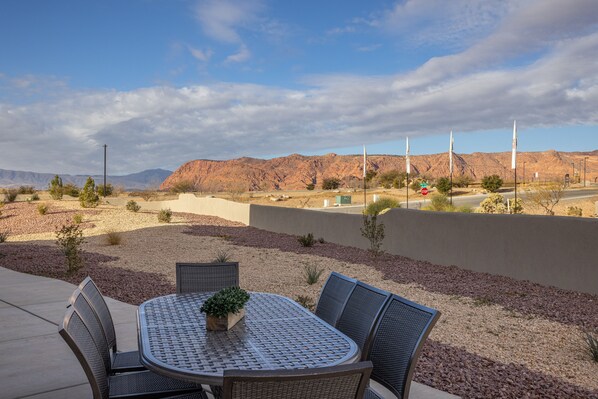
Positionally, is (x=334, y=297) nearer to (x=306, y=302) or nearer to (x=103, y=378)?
(x=103, y=378)

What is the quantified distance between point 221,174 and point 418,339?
137 meters

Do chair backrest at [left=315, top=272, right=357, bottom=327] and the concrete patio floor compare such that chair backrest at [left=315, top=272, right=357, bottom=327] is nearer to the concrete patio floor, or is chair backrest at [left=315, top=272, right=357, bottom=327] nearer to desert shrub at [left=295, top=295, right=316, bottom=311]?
the concrete patio floor

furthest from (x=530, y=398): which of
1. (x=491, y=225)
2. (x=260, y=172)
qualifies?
(x=260, y=172)

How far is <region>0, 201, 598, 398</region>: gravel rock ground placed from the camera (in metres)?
5.52

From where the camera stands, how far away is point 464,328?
764 centimetres

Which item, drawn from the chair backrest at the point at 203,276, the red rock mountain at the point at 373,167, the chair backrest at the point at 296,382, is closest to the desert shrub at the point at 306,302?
the chair backrest at the point at 203,276

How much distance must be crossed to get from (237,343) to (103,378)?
0.82 metres

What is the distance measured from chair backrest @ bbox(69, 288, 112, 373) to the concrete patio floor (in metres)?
0.52

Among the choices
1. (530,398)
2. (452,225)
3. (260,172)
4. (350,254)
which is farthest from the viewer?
(260,172)

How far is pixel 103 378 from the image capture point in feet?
10.8

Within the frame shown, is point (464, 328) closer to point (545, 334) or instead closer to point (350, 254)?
point (545, 334)

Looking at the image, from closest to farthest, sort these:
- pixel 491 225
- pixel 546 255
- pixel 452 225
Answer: pixel 546 255, pixel 491 225, pixel 452 225

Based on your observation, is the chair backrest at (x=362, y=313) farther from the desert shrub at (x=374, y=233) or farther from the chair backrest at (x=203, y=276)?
the desert shrub at (x=374, y=233)

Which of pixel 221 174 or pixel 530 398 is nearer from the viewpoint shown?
pixel 530 398
